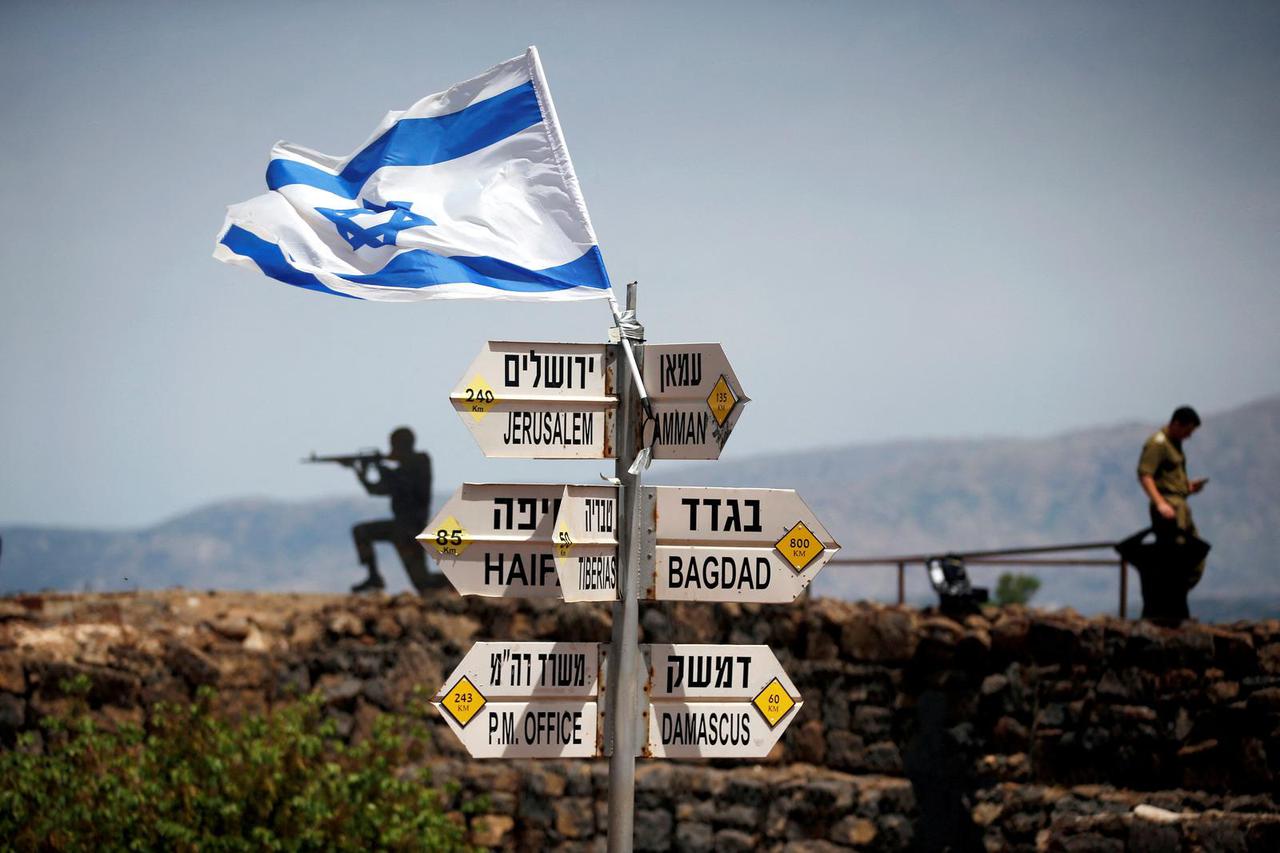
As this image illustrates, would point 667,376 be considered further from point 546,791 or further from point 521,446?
point 546,791

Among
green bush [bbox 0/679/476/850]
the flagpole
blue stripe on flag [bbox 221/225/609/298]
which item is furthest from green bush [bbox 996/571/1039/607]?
the flagpole

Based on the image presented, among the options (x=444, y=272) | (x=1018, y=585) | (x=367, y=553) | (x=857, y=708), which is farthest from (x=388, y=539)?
(x=1018, y=585)

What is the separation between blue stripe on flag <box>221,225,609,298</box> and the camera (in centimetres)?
626

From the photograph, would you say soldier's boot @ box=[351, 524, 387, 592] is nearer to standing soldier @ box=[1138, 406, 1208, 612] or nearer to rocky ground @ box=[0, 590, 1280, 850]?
rocky ground @ box=[0, 590, 1280, 850]

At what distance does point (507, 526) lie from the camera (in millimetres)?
5648

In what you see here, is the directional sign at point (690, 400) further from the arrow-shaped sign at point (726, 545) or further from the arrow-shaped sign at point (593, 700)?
the arrow-shaped sign at point (593, 700)

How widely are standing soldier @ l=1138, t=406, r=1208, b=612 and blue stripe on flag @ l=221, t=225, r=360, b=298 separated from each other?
6.06m

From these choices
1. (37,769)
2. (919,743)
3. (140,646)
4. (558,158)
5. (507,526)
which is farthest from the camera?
(140,646)

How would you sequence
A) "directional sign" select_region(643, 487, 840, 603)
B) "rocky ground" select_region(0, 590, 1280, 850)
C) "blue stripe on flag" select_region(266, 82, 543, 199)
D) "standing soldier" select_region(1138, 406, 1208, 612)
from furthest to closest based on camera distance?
"standing soldier" select_region(1138, 406, 1208, 612) → "rocky ground" select_region(0, 590, 1280, 850) → "blue stripe on flag" select_region(266, 82, 543, 199) → "directional sign" select_region(643, 487, 840, 603)

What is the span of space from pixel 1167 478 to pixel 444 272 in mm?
5993

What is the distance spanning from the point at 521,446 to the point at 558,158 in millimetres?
1487

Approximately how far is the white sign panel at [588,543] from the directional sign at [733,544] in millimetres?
150

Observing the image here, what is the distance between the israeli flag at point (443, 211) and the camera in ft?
20.8

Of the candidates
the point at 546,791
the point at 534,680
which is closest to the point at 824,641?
the point at 546,791
